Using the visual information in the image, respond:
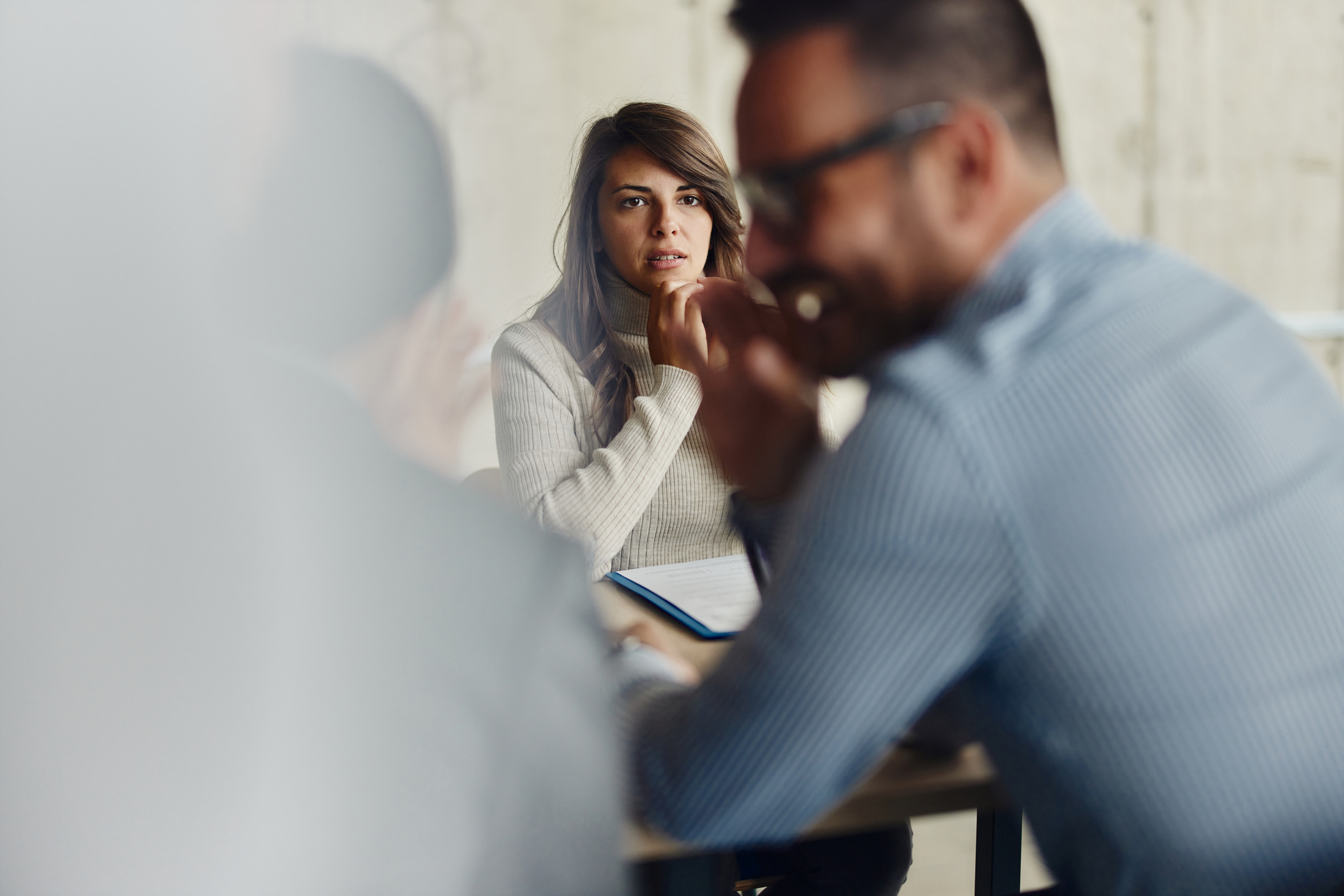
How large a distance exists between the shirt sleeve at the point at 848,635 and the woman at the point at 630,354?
632 mm

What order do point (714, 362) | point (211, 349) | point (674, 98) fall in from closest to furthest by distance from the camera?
point (211, 349), point (714, 362), point (674, 98)

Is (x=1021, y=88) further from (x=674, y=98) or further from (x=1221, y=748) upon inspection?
(x=674, y=98)

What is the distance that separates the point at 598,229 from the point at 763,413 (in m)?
0.83

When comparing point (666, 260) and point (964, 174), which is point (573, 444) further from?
point (964, 174)

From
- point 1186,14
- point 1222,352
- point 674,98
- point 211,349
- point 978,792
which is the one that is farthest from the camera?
point 1186,14

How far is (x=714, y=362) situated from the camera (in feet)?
2.20

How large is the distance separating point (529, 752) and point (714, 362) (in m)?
0.34

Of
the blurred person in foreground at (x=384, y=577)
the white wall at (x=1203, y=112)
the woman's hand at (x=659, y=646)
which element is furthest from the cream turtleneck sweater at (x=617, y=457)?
the white wall at (x=1203, y=112)

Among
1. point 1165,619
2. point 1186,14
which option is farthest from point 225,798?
point 1186,14

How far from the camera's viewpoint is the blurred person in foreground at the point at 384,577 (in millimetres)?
333

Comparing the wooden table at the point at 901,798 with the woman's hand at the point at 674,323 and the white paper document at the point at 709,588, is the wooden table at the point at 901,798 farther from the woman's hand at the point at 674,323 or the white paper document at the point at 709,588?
the woman's hand at the point at 674,323

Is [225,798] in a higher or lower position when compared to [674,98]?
lower

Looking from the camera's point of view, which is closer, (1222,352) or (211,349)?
(211,349)

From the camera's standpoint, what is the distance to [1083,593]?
40cm
